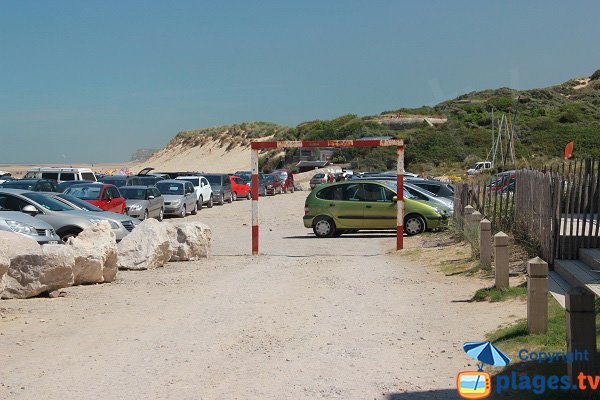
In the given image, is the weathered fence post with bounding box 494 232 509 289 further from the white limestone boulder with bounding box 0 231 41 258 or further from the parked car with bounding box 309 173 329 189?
the parked car with bounding box 309 173 329 189

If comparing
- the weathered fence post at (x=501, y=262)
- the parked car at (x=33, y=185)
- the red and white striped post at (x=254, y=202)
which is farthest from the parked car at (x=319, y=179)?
the weathered fence post at (x=501, y=262)

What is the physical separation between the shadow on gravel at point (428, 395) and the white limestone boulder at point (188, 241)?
10.2m

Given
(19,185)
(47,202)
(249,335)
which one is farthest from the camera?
(19,185)

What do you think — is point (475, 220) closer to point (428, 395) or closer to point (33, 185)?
point (428, 395)

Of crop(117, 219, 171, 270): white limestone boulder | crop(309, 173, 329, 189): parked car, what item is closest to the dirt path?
crop(117, 219, 171, 270): white limestone boulder

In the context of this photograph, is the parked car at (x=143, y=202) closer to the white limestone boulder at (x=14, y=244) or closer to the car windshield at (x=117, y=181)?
the car windshield at (x=117, y=181)

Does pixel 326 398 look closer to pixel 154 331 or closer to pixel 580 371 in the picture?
pixel 580 371

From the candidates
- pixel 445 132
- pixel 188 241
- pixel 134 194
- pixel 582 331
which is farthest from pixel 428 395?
pixel 445 132

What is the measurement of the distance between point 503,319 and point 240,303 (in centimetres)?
364

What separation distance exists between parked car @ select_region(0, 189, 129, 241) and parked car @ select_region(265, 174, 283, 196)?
3659cm

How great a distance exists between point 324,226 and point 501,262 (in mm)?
12291

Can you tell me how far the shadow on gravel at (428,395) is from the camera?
21.4 ft

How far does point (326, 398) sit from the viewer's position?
6.54m

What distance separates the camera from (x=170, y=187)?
34.6 m
